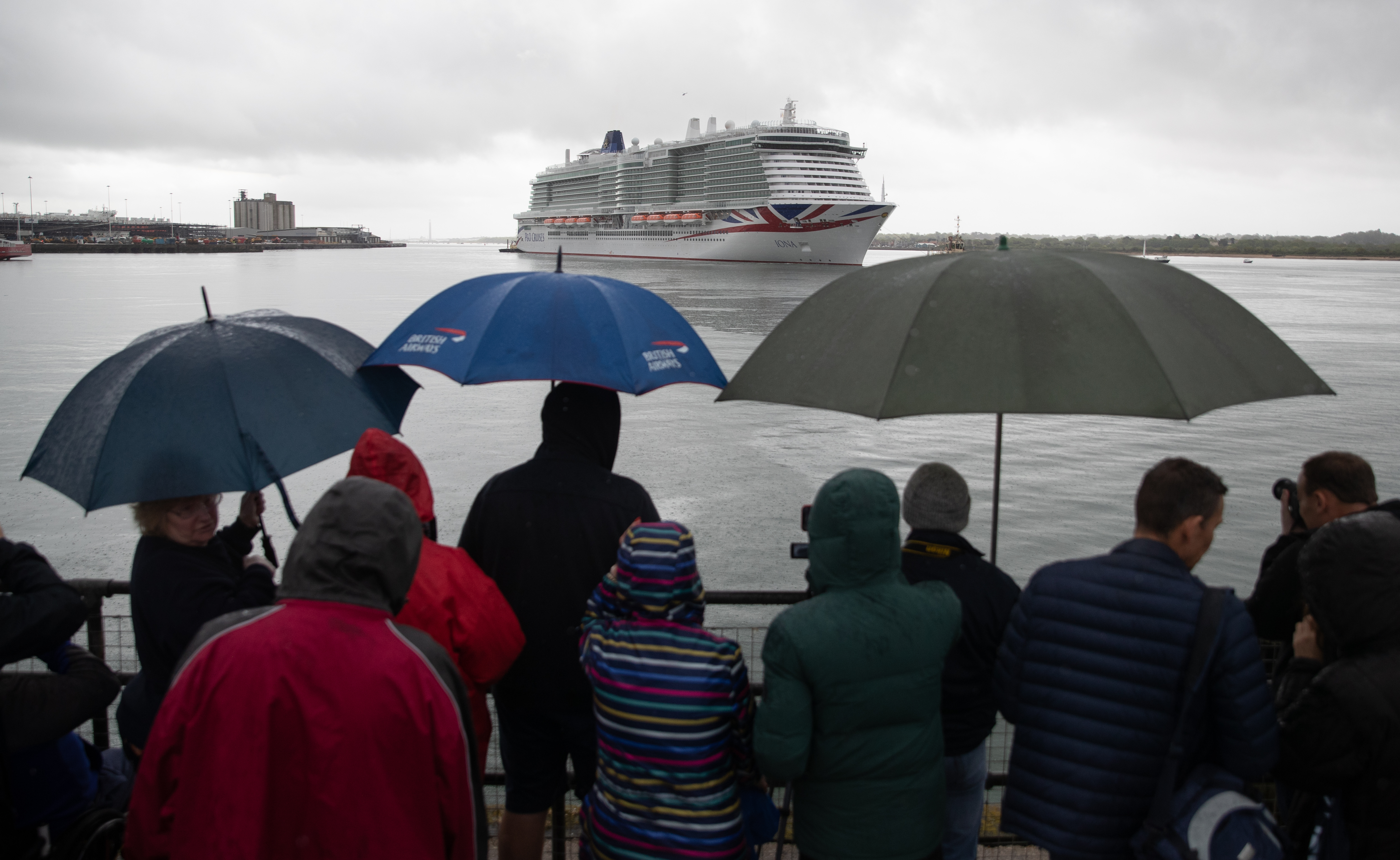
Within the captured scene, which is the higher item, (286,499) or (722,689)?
(286,499)

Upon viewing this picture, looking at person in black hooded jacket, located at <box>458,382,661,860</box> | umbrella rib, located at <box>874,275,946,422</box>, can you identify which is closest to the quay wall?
person in black hooded jacket, located at <box>458,382,661,860</box>

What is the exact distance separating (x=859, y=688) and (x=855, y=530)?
0.31 m

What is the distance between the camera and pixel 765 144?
2338 inches

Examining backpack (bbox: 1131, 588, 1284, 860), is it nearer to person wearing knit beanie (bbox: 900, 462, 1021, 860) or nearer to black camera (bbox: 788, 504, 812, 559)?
person wearing knit beanie (bbox: 900, 462, 1021, 860)

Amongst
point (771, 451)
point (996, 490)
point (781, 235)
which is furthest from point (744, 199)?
point (996, 490)

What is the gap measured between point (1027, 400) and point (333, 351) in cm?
190

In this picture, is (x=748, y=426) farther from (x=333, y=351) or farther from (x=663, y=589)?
(x=663, y=589)

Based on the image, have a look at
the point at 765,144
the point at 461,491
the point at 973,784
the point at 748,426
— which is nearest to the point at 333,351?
the point at 973,784

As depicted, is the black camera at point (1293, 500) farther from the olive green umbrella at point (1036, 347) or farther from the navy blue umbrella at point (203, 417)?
the navy blue umbrella at point (203, 417)

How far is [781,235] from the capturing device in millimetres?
58719

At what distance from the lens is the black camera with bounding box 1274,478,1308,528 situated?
2.54 meters

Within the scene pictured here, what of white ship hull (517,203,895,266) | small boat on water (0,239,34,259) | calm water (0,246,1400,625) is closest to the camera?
calm water (0,246,1400,625)

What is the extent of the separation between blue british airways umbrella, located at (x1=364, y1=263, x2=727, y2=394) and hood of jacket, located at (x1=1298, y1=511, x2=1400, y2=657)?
1534mm

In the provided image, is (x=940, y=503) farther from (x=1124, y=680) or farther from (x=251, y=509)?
(x=251, y=509)
